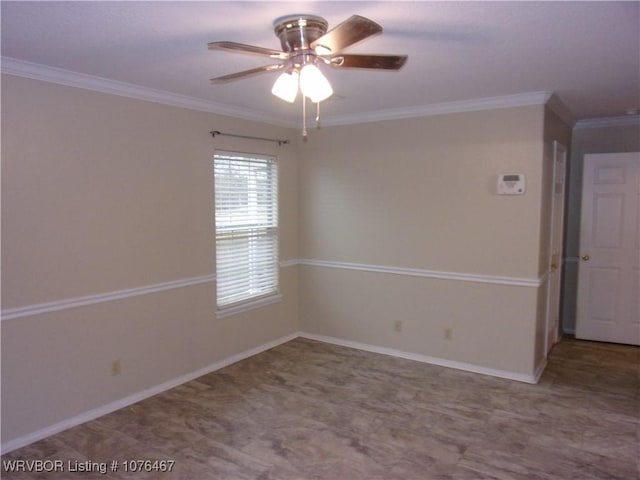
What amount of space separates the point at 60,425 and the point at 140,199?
165 cm

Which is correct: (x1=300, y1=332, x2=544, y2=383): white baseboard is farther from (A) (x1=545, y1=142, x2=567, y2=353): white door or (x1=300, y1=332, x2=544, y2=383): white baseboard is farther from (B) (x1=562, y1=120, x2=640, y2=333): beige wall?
(B) (x1=562, y1=120, x2=640, y2=333): beige wall

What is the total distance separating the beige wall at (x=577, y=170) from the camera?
4.82 metres

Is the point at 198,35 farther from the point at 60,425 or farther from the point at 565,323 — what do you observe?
the point at 565,323

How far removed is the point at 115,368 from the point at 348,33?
2.86 meters

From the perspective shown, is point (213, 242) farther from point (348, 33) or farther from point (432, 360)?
point (348, 33)

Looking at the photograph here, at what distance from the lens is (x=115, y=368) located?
3352 mm

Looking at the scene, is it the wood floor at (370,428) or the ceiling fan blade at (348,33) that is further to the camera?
the wood floor at (370,428)

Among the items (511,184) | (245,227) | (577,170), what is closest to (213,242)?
(245,227)

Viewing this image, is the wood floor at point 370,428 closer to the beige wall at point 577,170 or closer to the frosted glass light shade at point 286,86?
the beige wall at point 577,170

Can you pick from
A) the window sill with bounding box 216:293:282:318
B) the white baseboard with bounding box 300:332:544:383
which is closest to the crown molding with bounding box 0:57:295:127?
the window sill with bounding box 216:293:282:318

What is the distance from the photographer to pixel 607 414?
10.7 ft

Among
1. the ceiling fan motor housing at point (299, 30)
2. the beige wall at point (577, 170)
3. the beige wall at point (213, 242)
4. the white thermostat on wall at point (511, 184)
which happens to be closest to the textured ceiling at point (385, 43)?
the ceiling fan motor housing at point (299, 30)

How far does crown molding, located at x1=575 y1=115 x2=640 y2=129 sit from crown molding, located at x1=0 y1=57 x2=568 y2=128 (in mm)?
778

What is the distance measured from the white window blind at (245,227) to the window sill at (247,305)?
4cm
